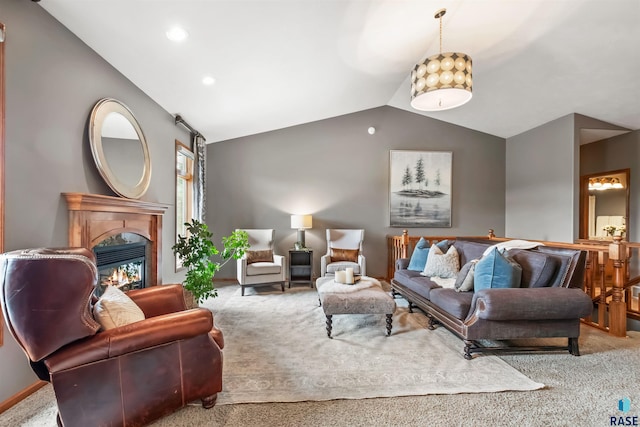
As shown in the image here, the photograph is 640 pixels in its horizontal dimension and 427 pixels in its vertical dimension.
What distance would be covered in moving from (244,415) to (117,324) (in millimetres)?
885

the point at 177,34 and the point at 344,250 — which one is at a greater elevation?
the point at 177,34

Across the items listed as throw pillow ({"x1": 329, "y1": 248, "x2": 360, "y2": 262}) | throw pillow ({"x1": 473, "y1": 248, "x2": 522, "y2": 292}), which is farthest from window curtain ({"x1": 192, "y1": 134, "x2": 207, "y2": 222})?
throw pillow ({"x1": 473, "y1": 248, "x2": 522, "y2": 292})

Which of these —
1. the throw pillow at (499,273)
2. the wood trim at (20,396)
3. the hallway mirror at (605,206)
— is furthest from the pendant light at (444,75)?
the hallway mirror at (605,206)

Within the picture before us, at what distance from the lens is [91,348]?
54.9 inches

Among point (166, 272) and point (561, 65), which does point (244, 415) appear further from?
point (561, 65)

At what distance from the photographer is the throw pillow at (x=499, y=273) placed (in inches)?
96.7

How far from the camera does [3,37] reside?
171 cm

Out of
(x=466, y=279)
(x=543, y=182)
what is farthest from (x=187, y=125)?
(x=543, y=182)

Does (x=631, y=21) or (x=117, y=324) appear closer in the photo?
(x=117, y=324)

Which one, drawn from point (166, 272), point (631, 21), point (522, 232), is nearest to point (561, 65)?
point (631, 21)

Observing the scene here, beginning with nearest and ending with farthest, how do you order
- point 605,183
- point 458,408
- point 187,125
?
point 458,408, point 187,125, point 605,183

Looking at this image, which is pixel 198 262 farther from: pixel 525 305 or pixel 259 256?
pixel 525 305

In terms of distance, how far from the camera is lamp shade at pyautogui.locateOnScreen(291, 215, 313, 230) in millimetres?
5023

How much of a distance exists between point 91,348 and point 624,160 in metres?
7.15
